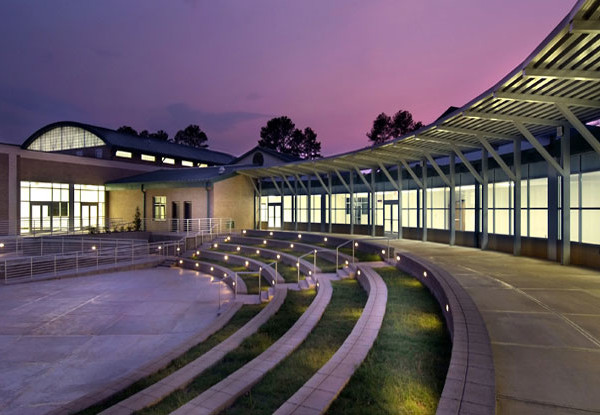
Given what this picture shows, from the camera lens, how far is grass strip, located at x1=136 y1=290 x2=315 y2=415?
17.4ft

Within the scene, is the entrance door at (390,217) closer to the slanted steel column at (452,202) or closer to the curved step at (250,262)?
the slanted steel column at (452,202)

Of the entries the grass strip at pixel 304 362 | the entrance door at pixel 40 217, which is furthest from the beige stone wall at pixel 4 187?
the grass strip at pixel 304 362

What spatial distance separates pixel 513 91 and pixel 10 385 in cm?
1340

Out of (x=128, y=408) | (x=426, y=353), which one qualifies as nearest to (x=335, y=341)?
(x=426, y=353)

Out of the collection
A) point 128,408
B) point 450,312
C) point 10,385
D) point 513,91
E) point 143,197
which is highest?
point 513,91

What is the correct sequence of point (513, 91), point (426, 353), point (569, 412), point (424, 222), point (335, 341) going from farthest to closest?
point (424, 222)
point (513, 91)
point (335, 341)
point (426, 353)
point (569, 412)

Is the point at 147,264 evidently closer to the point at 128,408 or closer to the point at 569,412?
the point at 128,408

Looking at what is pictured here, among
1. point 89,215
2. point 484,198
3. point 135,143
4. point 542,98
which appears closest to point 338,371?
point 542,98

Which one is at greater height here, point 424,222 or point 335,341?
point 424,222

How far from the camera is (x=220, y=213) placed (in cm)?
2897

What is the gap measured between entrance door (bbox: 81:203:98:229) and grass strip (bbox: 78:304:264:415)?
26148mm

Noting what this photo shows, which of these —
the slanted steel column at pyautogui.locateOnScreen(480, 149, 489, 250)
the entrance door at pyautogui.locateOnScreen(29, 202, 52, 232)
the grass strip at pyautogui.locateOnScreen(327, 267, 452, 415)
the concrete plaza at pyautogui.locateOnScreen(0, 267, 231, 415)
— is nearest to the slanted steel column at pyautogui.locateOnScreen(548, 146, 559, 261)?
the slanted steel column at pyautogui.locateOnScreen(480, 149, 489, 250)

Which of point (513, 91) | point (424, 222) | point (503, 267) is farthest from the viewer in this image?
point (424, 222)

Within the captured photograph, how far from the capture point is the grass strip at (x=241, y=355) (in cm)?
529
